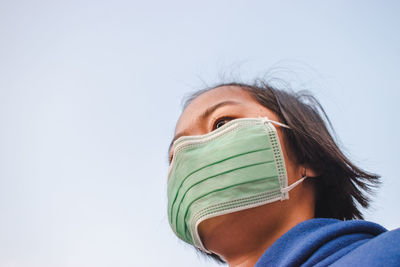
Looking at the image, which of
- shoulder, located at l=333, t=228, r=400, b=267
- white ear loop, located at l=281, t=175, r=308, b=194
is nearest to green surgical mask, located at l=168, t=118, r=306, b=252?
white ear loop, located at l=281, t=175, r=308, b=194

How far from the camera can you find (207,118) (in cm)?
203

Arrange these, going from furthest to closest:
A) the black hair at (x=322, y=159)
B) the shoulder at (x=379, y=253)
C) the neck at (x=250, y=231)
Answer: the black hair at (x=322, y=159), the neck at (x=250, y=231), the shoulder at (x=379, y=253)

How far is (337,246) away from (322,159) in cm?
78

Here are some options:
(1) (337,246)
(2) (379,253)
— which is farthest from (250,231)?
(2) (379,253)

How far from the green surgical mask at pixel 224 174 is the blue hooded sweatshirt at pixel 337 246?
10.0 inches

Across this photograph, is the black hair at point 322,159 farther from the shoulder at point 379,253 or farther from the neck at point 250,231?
the shoulder at point 379,253

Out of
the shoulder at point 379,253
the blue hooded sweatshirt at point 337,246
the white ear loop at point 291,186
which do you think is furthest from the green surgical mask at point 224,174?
the shoulder at point 379,253

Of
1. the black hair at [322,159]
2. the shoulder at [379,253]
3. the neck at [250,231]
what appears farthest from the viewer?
the black hair at [322,159]

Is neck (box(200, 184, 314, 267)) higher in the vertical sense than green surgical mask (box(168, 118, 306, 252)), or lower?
lower

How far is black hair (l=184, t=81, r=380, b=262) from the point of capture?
1896 mm

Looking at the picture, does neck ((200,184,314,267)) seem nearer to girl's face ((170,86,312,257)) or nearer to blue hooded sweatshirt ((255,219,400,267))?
girl's face ((170,86,312,257))

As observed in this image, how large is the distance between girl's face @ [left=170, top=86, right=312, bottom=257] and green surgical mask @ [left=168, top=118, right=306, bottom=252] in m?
0.04

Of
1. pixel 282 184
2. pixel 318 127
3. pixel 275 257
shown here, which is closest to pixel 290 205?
pixel 282 184

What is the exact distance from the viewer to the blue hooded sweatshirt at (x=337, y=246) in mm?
989
